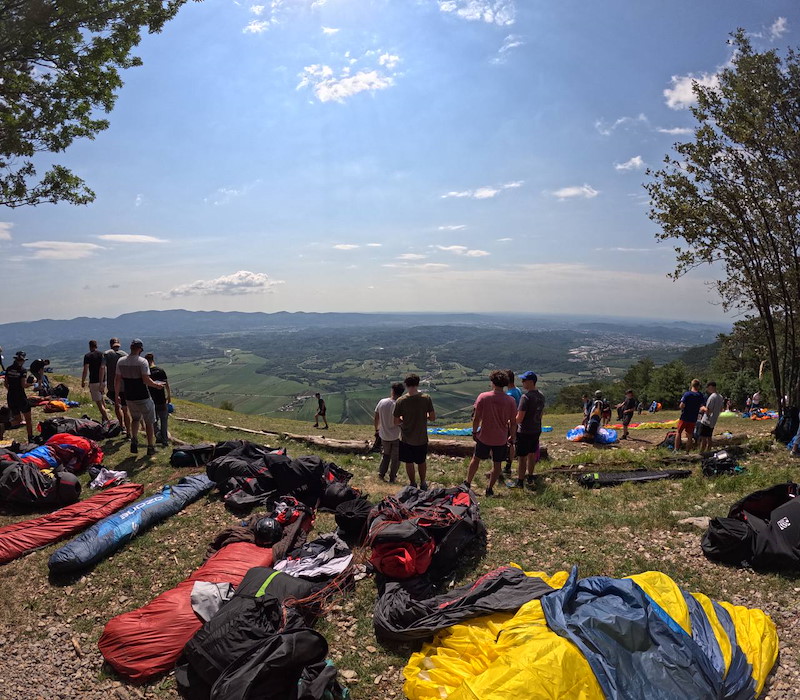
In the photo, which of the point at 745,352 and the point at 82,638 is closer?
the point at 82,638

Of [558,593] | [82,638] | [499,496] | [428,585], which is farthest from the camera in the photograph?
[499,496]

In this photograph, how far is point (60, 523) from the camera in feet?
22.0

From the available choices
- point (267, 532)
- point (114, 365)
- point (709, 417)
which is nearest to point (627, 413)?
point (709, 417)

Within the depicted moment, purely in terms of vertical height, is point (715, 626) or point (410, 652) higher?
point (715, 626)

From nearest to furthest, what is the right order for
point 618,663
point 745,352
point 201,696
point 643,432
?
point 618,663 → point 201,696 → point 643,432 → point 745,352

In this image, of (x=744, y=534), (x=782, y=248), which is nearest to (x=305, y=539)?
(x=744, y=534)

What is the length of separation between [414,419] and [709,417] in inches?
337

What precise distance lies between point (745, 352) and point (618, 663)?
42.8 m

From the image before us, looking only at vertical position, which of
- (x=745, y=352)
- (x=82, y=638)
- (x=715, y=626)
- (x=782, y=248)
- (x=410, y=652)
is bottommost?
(x=82, y=638)

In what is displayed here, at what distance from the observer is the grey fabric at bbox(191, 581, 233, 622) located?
4600 millimetres

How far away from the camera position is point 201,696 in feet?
12.6

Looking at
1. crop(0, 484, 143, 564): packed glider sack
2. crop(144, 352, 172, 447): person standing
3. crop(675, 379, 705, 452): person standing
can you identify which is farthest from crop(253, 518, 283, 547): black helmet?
crop(675, 379, 705, 452): person standing

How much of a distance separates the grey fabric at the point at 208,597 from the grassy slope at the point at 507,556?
0.60 m

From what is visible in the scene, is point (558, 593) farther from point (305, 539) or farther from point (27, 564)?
point (27, 564)
